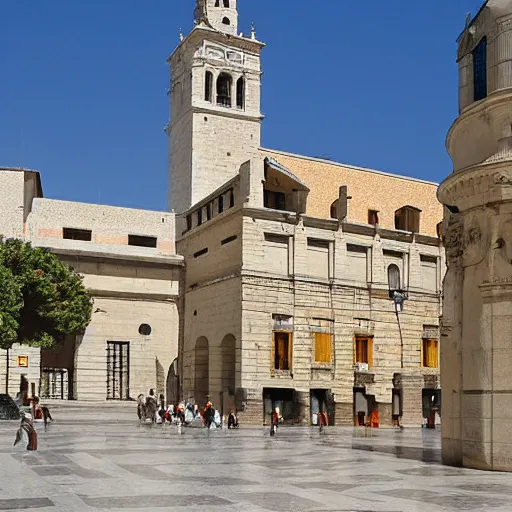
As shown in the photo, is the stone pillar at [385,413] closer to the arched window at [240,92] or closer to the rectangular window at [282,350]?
the rectangular window at [282,350]

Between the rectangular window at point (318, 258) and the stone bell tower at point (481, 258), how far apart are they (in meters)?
23.2

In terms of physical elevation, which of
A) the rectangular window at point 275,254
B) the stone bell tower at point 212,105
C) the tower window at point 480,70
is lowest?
the rectangular window at point 275,254

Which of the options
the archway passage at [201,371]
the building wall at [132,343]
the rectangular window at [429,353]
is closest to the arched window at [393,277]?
the rectangular window at [429,353]

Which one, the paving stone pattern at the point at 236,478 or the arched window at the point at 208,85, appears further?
the arched window at the point at 208,85

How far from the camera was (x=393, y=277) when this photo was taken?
48.2 meters

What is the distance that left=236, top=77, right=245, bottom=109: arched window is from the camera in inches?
2327

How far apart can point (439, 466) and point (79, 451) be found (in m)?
9.35

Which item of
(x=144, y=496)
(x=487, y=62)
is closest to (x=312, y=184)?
(x=487, y=62)

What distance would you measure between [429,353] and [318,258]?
9319 millimetres

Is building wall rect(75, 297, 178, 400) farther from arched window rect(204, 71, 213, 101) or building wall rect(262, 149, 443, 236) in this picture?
arched window rect(204, 71, 213, 101)

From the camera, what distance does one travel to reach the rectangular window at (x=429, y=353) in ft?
159

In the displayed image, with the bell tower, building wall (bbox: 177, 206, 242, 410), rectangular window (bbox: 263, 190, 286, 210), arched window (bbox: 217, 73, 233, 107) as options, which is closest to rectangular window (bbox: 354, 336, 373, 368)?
building wall (bbox: 177, 206, 242, 410)

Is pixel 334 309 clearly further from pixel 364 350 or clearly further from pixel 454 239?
pixel 454 239

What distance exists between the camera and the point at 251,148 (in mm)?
58344
